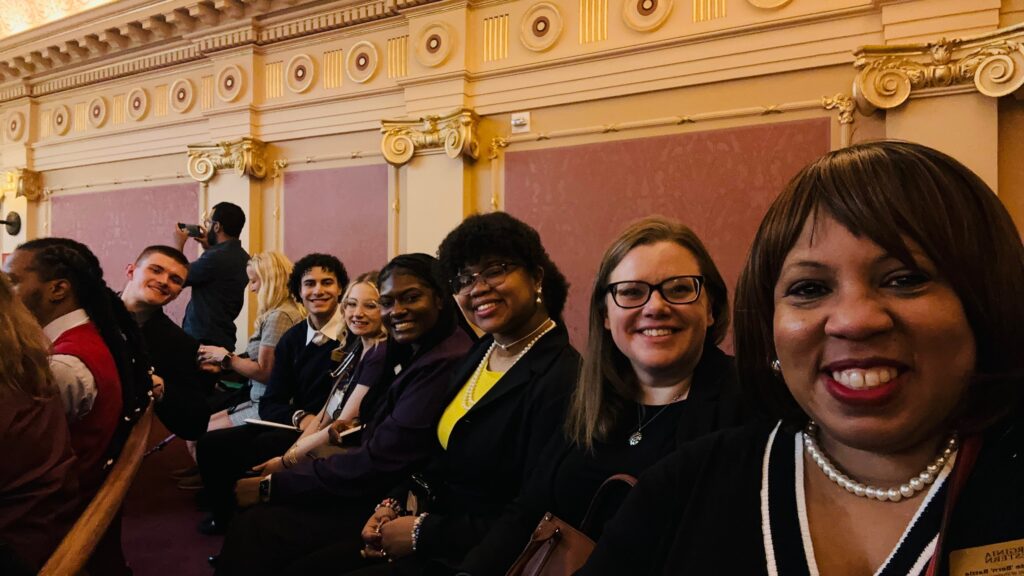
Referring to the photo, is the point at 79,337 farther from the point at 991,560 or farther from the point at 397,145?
the point at 397,145

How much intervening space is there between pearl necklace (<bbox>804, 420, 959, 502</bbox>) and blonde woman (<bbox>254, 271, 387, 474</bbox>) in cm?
219

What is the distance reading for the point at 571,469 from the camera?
159 cm

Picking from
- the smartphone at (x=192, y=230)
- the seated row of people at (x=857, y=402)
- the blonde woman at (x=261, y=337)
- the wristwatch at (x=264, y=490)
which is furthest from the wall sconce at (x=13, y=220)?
the seated row of people at (x=857, y=402)

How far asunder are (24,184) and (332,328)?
285 inches

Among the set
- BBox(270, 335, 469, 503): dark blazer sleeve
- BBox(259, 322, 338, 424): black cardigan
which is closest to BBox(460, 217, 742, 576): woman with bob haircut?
BBox(270, 335, 469, 503): dark blazer sleeve

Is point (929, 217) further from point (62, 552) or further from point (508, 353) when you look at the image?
point (62, 552)

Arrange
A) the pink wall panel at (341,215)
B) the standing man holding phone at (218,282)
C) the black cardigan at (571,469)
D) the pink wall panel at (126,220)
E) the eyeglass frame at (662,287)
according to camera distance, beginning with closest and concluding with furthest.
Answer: the black cardigan at (571,469) → the eyeglass frame at (662,287) → the standing man holding phone at (218,282) → the pink wall panel at (341,215) → the pink wall panel at (126,220)

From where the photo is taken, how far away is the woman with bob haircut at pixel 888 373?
0.73 meters

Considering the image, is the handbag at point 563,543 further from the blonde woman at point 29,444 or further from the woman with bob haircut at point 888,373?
the blonde woman at point 29,444

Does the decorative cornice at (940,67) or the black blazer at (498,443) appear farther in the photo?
the decorative cornice at (940,67)

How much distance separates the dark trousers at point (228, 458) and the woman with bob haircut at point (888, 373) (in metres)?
2.79

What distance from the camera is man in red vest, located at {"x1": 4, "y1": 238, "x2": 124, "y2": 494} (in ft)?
6.71

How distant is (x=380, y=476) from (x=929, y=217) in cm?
201

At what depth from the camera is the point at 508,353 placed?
7.27ft
